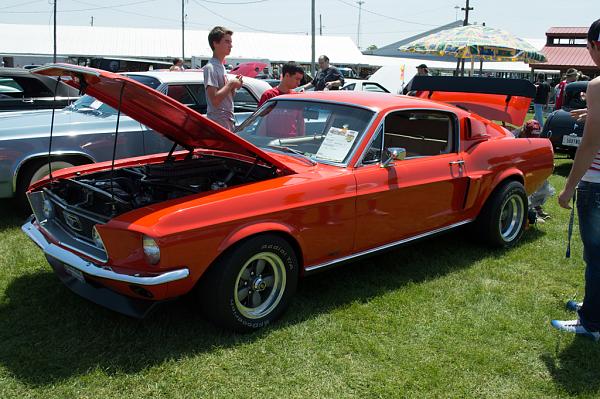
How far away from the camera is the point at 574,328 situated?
3.58 meters

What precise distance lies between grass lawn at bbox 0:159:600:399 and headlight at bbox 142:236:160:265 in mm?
619

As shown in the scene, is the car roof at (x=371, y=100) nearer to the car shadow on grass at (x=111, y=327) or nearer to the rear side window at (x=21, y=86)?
the car shadow on grass at (x=111, y=327)

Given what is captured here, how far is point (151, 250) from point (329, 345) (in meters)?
1.26

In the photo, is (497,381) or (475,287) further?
(475,287)

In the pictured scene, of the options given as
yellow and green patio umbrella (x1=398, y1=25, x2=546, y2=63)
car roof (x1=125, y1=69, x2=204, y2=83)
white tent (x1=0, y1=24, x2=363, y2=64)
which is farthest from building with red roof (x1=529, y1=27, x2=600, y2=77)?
car roof (x1=125, y1=69, x2=204, y2=83)

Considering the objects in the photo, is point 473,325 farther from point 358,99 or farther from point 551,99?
point 551,99

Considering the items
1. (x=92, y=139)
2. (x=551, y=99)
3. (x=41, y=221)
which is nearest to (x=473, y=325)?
(x=41, y=221)

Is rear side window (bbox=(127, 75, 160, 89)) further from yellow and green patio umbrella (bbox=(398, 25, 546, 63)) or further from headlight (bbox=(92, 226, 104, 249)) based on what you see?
yellow and green patio umbrella (bbox=(398, 25, 546, 63))

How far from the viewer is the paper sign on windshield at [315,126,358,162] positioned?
393 cm

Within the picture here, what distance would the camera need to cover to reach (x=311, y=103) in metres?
4.38

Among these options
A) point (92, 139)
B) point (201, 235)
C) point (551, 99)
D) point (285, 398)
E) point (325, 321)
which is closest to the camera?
point (285, 398)

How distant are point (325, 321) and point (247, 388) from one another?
90 centimetres

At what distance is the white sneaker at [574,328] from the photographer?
3531 mm

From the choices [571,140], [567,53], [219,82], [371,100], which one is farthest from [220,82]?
[567,53]
